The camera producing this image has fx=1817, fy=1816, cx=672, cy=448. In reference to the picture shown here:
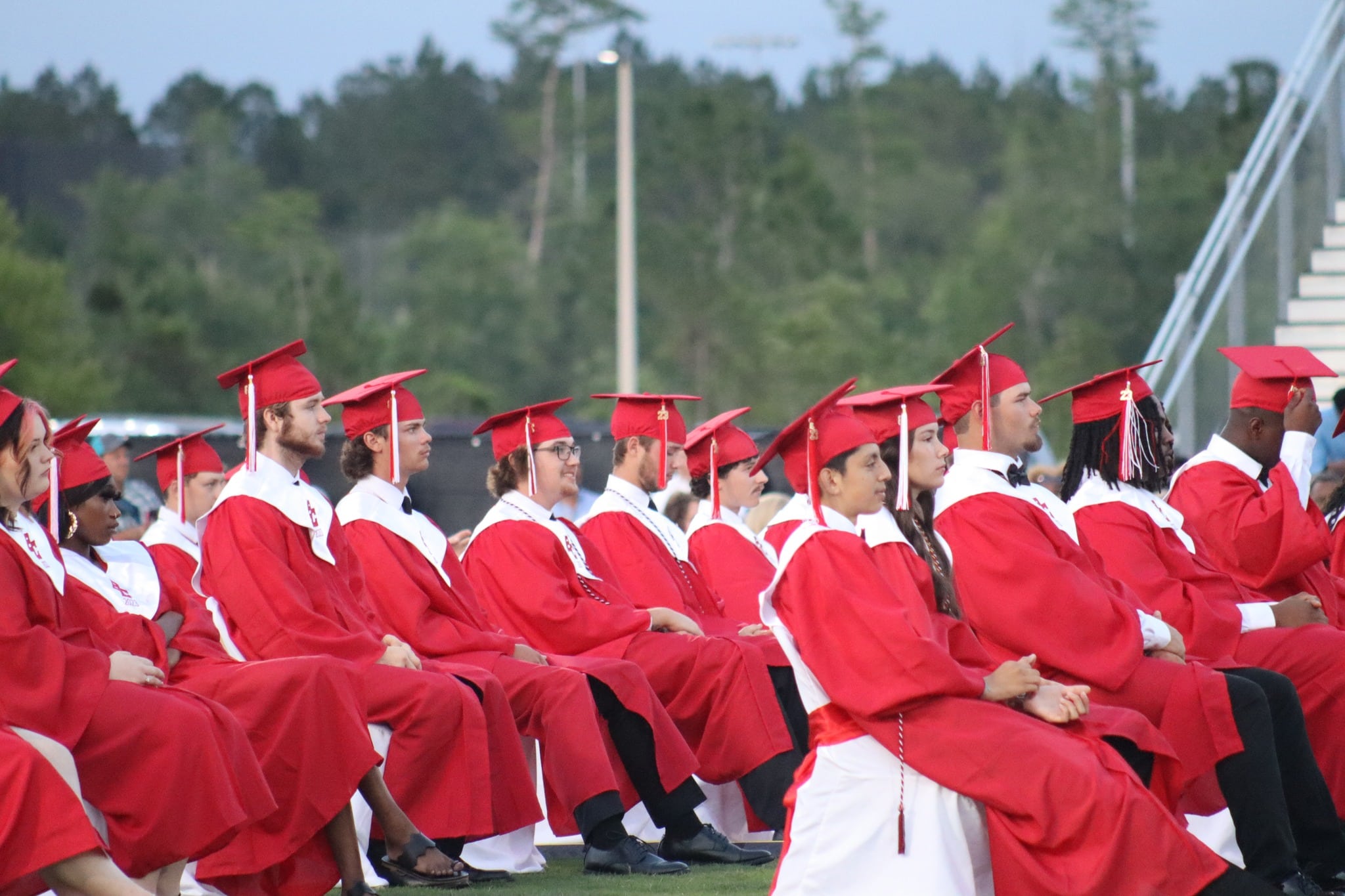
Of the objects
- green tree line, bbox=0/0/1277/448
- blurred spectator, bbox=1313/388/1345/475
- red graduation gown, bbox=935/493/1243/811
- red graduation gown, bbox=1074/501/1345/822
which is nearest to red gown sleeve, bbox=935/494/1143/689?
red graduation gown, bbox=935/493/1243/811

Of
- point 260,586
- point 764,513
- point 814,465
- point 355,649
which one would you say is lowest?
point 764,513

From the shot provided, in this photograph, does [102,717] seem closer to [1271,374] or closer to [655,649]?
[655,649]

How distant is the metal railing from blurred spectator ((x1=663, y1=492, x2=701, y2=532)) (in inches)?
136

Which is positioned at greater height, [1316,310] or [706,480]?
[1316,310]

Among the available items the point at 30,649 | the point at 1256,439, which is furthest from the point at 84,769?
the point at 1256,439

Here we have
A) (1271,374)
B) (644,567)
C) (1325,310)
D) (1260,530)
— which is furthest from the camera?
(1325,310)

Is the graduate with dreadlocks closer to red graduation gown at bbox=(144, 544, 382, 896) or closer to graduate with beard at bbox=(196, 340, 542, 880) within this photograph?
graduate with beard at bbox=(196, 340, 542, 880)

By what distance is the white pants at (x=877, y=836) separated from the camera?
5039mm

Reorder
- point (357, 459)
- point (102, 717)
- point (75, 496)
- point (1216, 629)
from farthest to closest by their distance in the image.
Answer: point (357, 459) → point (1216, 629) → point (75, 496) → point (102, 717)

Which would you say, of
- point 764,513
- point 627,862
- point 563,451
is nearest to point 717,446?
point 563,451

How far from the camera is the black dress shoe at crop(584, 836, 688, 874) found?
23.2 ft

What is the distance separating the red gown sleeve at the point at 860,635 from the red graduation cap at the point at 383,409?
264cm

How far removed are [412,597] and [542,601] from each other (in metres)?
0.70

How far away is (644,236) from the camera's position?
38.4m
